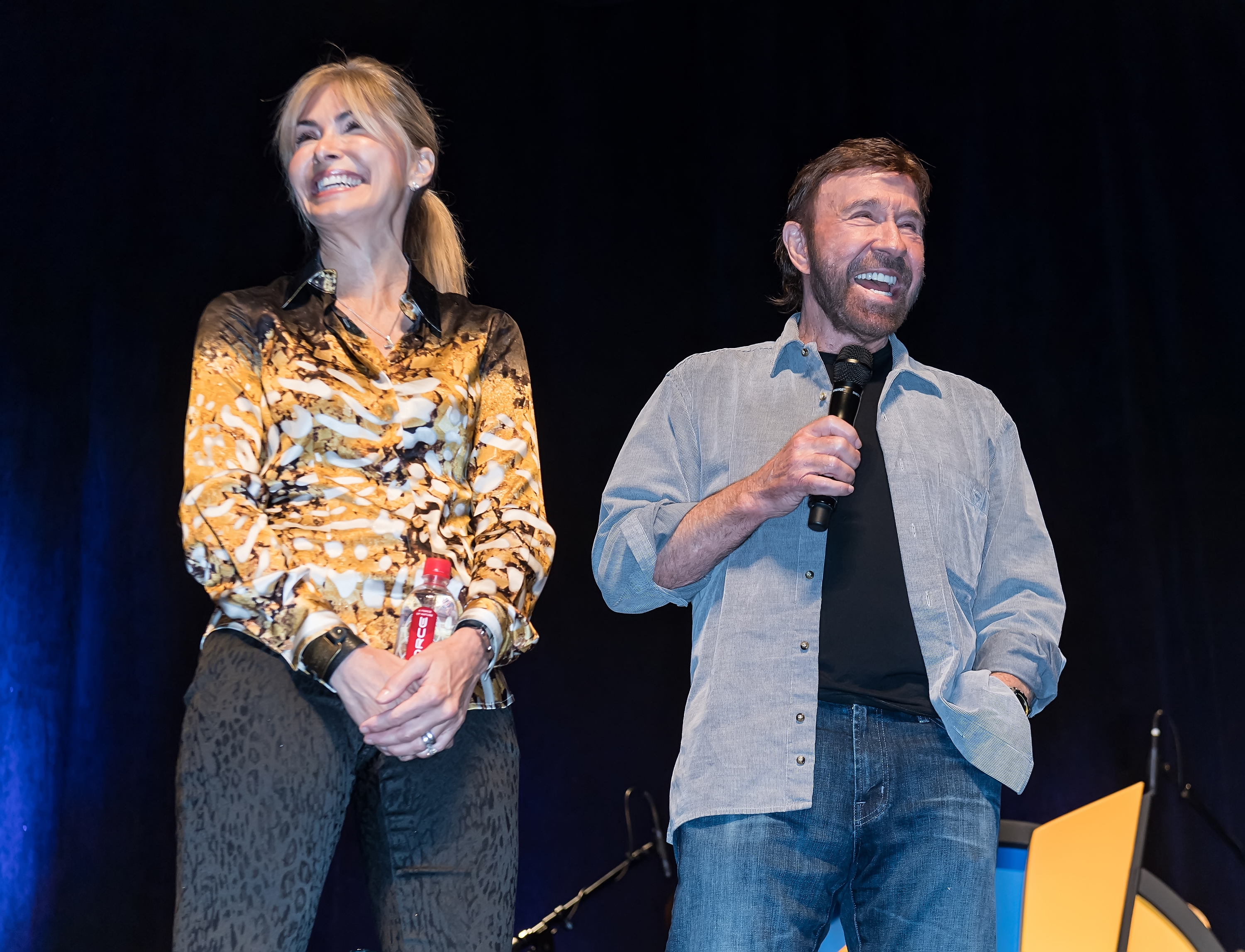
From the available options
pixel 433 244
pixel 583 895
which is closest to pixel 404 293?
pixel 433 244

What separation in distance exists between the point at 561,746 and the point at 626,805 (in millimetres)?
413

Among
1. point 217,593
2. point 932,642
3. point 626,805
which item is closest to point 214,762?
point 217,593

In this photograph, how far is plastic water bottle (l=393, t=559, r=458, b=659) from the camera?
1.30 metres

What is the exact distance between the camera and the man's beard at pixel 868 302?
1830 millimetres

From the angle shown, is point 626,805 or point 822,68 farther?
point 822,68

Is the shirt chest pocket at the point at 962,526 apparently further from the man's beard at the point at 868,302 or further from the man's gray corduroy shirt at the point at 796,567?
the man's beard at the point at 868,302

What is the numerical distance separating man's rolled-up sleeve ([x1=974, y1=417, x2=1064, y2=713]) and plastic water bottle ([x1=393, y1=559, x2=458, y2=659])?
2.58 feet

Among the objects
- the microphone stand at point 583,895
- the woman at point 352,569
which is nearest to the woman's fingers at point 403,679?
the woman at point 352,569

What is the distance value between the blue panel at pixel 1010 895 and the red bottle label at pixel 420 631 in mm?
1324

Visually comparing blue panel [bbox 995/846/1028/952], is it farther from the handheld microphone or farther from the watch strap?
the watch strap

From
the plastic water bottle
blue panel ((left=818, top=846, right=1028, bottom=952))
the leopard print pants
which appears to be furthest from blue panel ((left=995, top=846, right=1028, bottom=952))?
the plastic water bottle

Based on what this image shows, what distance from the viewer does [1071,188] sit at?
3.42 m

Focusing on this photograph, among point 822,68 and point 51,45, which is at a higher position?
point 822,68

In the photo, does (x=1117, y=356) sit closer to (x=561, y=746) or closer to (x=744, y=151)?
(x=744, y=151)
